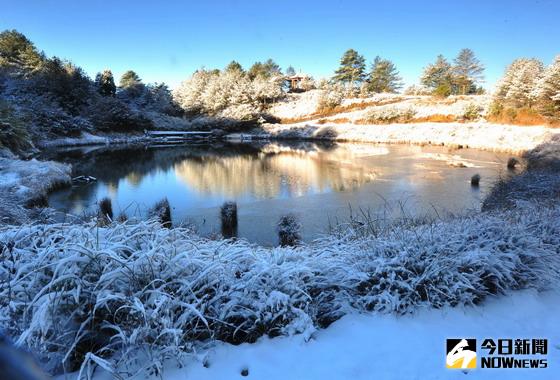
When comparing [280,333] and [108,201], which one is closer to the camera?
[280,333]

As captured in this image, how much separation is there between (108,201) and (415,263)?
745 centimetres

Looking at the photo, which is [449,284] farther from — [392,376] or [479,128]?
[479,128]

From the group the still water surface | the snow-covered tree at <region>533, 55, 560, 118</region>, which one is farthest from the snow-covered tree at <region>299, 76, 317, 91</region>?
the still water surface

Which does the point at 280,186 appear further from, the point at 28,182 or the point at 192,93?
the point at 192,93

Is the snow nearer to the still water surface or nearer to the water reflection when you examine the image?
the still water surface

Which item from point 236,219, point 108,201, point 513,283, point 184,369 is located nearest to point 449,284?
point 513,283

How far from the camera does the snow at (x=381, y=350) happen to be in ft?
6.21

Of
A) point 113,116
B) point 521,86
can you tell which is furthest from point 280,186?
point 521,86

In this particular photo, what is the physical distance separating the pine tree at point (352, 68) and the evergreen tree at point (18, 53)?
38030 millimetres

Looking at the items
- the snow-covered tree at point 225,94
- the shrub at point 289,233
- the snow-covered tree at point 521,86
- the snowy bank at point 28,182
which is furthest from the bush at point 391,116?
the shrub at point 289,233

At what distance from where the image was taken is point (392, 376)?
6.18ft

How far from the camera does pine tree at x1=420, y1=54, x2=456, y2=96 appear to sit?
44250 millimetres

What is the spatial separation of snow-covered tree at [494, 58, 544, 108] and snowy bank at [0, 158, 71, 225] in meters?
29.5

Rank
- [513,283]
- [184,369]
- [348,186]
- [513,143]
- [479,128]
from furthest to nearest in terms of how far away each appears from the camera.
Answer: [479,128]
[513,143]
[348,186]
[513,283]
[184,369]
